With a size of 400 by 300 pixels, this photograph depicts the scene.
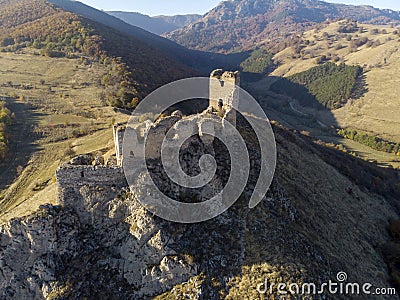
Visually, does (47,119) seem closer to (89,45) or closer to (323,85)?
(89,45)

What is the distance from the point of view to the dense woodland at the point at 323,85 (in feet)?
419

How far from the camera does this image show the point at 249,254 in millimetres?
20688

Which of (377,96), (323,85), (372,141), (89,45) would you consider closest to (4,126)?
(89,45)

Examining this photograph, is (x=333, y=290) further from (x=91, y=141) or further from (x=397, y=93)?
(x=397, y=93)

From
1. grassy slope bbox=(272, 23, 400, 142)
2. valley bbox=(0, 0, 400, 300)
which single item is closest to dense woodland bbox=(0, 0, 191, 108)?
valley bbox=(0, 0, 400, 300)

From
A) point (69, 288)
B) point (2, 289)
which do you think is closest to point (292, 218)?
point (69, 288)

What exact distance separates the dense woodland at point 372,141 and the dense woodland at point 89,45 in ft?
172

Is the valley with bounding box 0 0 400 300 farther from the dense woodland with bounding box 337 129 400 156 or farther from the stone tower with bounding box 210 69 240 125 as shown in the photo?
the dense woodland with bounding box 337 129 400 156

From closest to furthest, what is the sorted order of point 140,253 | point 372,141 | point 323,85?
point 140,253, point 372,141, point 323,85

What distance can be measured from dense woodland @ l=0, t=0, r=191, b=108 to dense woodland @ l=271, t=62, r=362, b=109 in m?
62.1

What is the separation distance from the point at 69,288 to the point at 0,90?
2331 inches

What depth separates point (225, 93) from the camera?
96.9ft

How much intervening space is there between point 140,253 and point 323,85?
13724cm

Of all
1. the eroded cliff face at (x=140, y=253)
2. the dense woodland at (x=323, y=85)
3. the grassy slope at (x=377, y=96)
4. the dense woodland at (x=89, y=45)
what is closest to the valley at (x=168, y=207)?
the eroded cliff face at (x=140, y=253)
